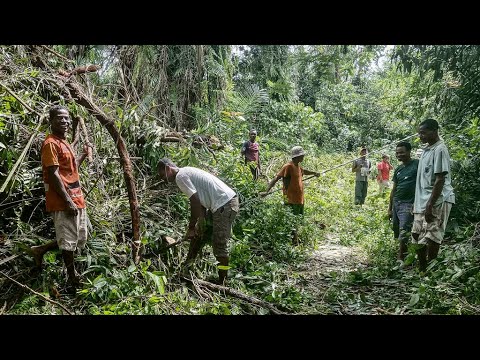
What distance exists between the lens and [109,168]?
4.15 m

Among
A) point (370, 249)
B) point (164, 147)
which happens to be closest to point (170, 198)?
point (164, 147)

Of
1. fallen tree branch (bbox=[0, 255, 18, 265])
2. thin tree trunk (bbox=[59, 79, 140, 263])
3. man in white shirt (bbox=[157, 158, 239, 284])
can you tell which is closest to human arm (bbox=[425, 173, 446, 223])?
man in white shirt (bbox=[157, 158, 239, 284])

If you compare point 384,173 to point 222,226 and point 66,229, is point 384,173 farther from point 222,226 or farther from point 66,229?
point 66,229

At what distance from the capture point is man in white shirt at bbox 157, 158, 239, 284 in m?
3.25

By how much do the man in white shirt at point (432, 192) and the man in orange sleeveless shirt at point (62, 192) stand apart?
2571 millimetres

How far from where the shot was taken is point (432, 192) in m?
3.35

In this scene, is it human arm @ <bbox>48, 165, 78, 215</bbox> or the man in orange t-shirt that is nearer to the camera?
human arm @ <bbox>48, 165, 78, 215</bbox>

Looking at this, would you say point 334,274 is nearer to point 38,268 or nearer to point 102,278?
point 102,278

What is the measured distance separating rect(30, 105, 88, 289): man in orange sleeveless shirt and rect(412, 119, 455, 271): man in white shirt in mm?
2571

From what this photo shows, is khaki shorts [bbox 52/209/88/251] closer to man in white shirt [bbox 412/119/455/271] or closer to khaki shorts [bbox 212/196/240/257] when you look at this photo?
khaki shorts [bbox 212/196/240/257]

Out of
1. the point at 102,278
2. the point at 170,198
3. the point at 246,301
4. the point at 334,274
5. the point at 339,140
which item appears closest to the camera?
the point at 102,278

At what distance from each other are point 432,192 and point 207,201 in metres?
1.71

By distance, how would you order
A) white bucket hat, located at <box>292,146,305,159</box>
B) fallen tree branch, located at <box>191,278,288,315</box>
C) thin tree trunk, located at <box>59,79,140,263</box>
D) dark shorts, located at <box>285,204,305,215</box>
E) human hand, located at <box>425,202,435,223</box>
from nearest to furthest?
fallen tree branch, located at <box>191,278,288,315</box>
human hand, located at <box>425,202,435,223</box>
thin tree trunk, located at <box>59,79,140,263</box>
white bucket hat, located at <box>292,146,305,159</box>
dark shorts, located at <box>285,204,305,215</box>
